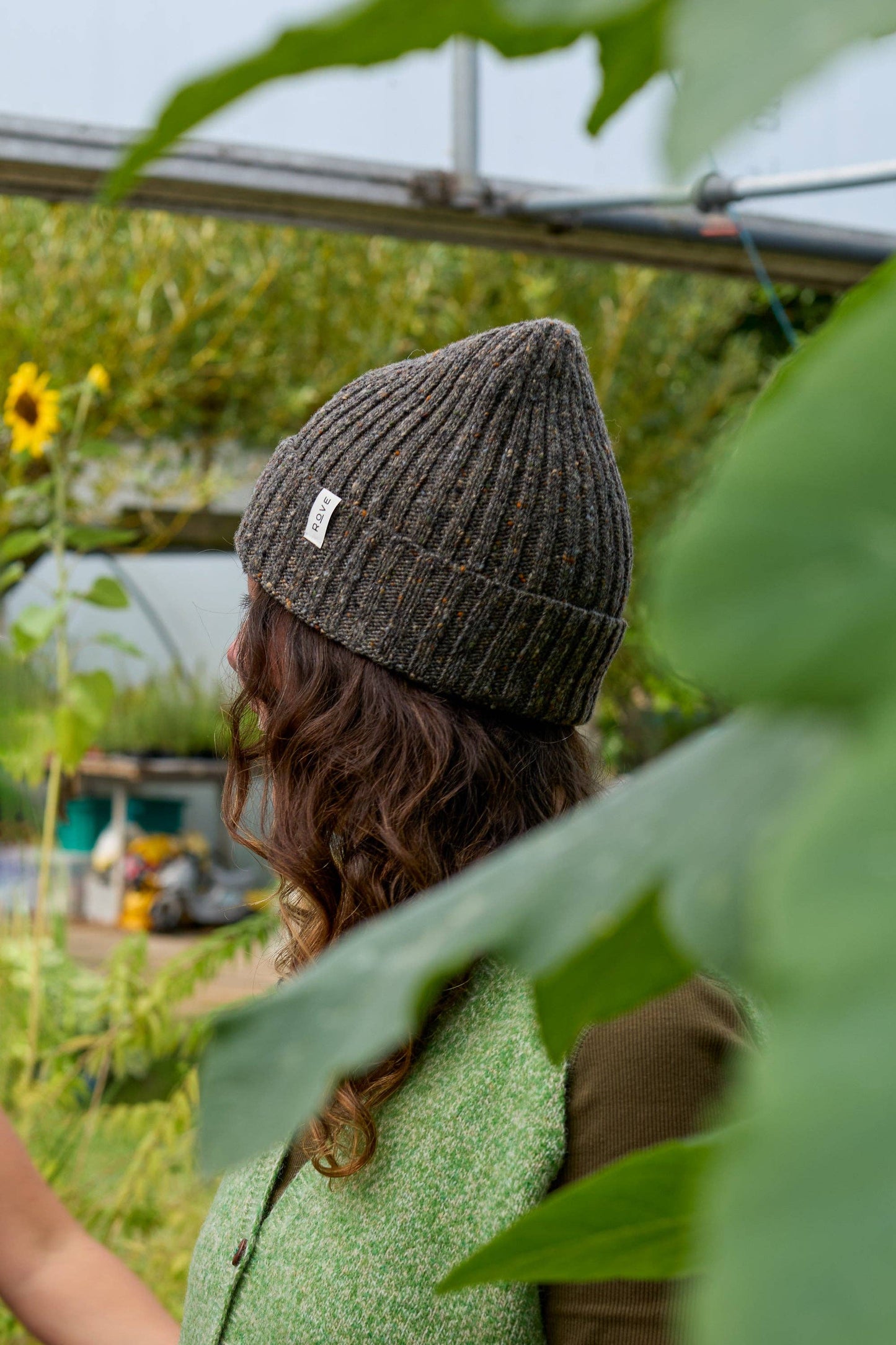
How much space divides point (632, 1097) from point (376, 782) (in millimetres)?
248

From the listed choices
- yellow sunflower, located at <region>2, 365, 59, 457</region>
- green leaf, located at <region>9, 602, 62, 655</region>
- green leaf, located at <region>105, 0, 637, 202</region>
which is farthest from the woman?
yellow sunflower, located at <region>2, 365, 59, 457</region>

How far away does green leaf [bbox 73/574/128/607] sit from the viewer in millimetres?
1796

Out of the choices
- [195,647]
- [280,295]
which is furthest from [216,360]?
[195,647]

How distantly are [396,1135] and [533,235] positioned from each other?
1.46 meters

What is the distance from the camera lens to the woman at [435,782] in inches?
26.3

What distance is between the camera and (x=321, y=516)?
0.83 metres

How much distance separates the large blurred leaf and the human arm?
33.5 inches

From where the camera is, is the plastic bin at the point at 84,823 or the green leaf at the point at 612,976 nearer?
the green leaf at the point at 612,976

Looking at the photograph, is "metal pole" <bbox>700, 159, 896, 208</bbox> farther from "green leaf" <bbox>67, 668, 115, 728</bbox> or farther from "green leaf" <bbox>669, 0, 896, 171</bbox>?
"green leaf" <bbox>669, 0, 896, 171</bbox>

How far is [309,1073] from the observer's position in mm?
97

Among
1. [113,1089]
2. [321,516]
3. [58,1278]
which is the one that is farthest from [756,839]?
[113,1089]

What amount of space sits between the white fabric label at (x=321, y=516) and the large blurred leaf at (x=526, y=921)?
28.3 inches

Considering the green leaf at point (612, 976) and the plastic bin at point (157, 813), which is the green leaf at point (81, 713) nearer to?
the green leaf at point (612, 976)

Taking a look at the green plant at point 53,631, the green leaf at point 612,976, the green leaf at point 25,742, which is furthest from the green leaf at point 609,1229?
the green plant at point 53,631
